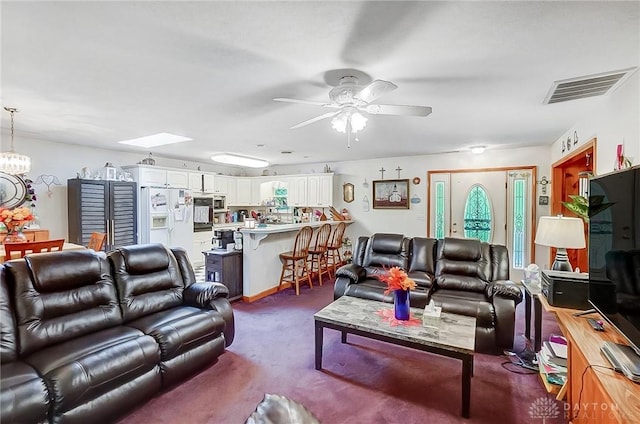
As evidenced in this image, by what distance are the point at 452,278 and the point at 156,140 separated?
14.8 feet

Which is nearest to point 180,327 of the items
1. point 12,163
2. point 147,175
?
point 12,163

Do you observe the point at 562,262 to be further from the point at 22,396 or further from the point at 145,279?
the point at 22,396

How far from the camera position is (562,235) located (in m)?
2.55

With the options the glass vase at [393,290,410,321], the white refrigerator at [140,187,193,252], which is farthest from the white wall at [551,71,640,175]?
the white refrigerator at [140,187,193,252]

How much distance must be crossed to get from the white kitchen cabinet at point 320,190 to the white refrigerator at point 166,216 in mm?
2554

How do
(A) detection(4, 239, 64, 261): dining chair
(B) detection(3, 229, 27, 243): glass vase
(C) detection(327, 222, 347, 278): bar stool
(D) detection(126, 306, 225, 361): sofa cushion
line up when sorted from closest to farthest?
(D) detection(126, 306, 225, 361): sofa cushion
(A) detection(4, 239, 64, 261): dining chair
(B) detection(3, 229, 27, 243): glass vase
(C) detection(327, 222, 347, 278): bar stool

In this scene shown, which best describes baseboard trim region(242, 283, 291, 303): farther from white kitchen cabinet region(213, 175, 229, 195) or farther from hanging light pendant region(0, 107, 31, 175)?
white kitchen cabinet region(213, 175, 229, 195)

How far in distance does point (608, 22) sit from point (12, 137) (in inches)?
244

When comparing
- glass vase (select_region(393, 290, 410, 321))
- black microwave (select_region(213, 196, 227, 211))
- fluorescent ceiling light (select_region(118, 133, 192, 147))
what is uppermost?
fluorescent ceiling light (select_region(118, 133, 192, 147))

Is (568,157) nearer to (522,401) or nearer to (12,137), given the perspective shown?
(522,401)

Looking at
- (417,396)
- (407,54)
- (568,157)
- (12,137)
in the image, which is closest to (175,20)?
(407,54)

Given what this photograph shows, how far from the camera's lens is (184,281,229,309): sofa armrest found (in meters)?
2.87

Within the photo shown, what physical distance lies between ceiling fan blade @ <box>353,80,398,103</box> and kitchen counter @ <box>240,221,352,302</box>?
8.76 ft

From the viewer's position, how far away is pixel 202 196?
6859 millimetres
